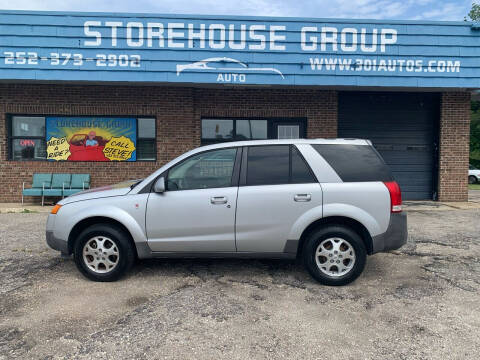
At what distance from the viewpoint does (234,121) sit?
10789mm

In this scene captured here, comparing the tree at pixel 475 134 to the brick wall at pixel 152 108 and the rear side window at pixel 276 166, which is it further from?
the rear side window at pixel 276 166

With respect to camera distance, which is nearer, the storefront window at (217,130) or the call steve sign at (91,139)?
the call steve sign at (91,139)

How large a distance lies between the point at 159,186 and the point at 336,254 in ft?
7.23

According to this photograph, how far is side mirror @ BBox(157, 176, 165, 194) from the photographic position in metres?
4.07

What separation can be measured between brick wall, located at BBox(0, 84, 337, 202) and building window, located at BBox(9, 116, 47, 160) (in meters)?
0.23

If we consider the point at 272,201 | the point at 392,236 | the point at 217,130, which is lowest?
the point at 392,236

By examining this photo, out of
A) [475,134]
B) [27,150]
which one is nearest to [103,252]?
[27,150]

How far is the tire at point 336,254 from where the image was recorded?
4.05m

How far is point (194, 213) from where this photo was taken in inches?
161

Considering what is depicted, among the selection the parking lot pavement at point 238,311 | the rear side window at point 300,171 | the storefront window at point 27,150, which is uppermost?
the storefront window at point 27,150

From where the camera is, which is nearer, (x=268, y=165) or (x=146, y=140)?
(x=268, y=165)

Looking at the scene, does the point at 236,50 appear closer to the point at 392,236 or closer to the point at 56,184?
the point at 56,184

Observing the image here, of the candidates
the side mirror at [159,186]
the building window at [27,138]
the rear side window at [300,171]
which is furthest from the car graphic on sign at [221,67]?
the side mirror at [159,186]

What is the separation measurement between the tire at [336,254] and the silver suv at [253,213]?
1cm
